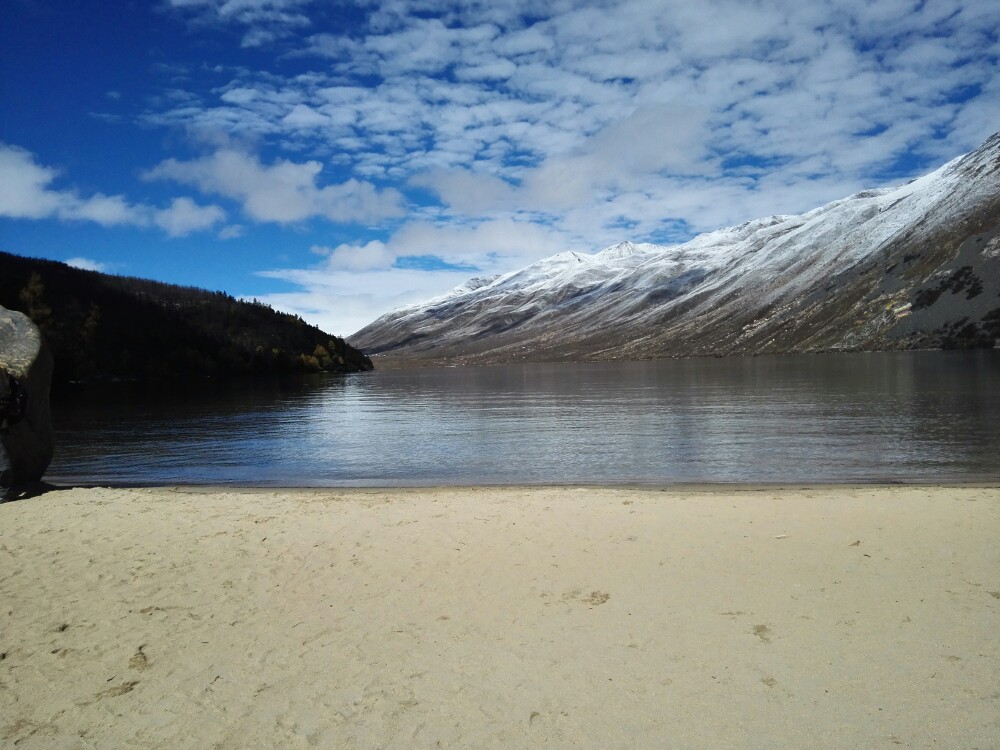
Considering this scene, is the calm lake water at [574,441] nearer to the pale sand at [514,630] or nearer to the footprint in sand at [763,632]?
the pale sand at [514,630]

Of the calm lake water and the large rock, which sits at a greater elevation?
the large rock

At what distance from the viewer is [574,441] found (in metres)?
38.9

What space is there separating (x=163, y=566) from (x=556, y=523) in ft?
31.1

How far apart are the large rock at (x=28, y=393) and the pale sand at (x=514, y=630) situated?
7.65 m

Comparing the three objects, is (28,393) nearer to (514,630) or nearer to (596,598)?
(514,630)

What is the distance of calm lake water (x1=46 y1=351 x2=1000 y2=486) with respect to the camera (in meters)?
28.1

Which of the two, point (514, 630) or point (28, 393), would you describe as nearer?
point (514, 630)

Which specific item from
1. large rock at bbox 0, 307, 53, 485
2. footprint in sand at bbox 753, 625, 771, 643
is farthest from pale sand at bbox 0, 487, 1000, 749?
large rock at bbox 0, 307, 53, 485

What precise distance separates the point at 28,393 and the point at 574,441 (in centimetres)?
2737

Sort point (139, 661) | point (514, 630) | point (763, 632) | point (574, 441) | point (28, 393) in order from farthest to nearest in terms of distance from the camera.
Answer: point (574, 441) < point (28, 393) < point (514, 630) < point (763, 632) < point (139, 661)

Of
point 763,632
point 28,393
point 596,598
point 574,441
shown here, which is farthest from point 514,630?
point 574,441

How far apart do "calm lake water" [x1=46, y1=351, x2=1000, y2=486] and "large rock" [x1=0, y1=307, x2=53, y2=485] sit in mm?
5012

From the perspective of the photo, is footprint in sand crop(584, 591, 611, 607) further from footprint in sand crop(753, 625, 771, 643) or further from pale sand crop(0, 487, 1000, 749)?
footprint in sand crop(753, 625, 771, 643)

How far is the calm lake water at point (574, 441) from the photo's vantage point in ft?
92.3
